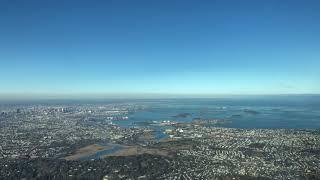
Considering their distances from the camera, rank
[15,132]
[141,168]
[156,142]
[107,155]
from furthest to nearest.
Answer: [15,132] → [156,142] → [107,155] → [141,168]

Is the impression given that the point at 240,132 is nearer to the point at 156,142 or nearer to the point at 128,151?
the point at 156,142

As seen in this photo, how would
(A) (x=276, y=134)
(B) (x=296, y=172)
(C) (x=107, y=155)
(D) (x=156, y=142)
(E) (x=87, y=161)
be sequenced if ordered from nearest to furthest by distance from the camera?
(B) (x=296, y=172), (E) (x=87, y=161), (C) (x=107, y=155), (D) (x=156, y=142), (A) (x=276, y=134)

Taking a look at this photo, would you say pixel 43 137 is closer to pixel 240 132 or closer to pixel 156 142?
pixel 156 142

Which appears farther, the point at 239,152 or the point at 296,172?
the point at 239,152

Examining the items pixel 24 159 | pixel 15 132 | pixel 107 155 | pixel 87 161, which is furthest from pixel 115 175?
pixel 15 132

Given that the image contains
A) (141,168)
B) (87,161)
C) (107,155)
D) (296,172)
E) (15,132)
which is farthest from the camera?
(15,132)

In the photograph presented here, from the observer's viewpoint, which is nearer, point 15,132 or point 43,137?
point 43,137

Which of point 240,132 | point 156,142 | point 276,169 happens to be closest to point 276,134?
point 240,132

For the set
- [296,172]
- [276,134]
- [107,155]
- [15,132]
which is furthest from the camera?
[15,132]
